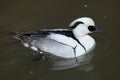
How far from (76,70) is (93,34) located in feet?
3.42

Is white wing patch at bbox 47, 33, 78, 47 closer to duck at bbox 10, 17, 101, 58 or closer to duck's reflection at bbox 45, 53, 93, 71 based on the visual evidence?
duck at bbox 10, 17, 101, 58

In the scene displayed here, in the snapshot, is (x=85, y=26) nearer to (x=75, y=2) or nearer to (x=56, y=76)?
(x=56, y=76)

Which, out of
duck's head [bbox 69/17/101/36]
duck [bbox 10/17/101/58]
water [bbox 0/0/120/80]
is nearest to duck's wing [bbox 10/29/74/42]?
duck [bbox 10/17/101/58]

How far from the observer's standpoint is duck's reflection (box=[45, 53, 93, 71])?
6.52 meters

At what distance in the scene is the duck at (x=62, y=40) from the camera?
258 inches

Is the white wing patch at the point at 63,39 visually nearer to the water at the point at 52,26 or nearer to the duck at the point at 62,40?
the duck at the point at 62,40

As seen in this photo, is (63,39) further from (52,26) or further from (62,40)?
(52,26)

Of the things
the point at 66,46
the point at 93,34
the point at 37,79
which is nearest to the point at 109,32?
the point at 93,34

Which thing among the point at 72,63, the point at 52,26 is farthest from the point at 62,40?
the point at 52,26

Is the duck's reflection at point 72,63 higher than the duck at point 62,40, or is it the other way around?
the duck at point 62,40


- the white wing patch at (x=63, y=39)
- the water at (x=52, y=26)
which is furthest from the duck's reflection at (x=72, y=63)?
the white wing patch at (x=63, y=39)

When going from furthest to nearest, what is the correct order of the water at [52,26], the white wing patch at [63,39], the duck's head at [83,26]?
the duck's head at [83,26] < the white wing patch at [63,39] < the water at [52,26]

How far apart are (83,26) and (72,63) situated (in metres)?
0.56

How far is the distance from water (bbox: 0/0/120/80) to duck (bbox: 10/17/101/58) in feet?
0.64
